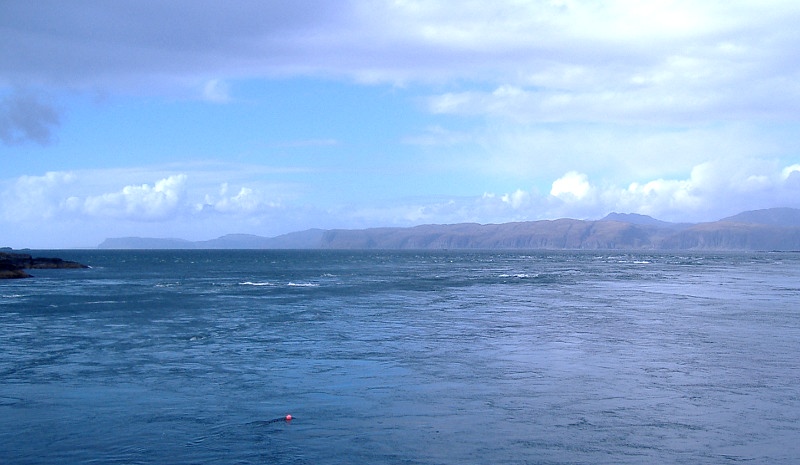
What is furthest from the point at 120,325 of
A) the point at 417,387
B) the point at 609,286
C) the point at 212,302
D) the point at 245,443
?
the point at 609,286

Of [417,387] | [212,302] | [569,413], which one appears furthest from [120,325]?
[569,413]

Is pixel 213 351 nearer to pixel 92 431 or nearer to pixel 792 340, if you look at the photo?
pixel 92 431

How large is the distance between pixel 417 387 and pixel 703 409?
7.28 m

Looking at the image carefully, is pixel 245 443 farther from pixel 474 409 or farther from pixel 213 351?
pixel 213 351

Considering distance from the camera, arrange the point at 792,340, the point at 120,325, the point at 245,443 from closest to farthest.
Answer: the point at 245,443 → the point at 792,340 → the point at 120,325

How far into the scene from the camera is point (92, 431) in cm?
1528

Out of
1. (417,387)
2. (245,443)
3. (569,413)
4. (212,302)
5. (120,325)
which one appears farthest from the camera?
(212,302)

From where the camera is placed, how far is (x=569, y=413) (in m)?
16.8

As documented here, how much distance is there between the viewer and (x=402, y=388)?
19625mm

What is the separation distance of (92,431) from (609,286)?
193ft

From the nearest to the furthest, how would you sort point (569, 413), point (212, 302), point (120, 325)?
point (569, 413), point (120, 325), point (212, 302)

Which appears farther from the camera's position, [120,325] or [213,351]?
[120,325]

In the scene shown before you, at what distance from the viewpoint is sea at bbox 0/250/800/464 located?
1423 cm

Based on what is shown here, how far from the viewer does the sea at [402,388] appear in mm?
14227
